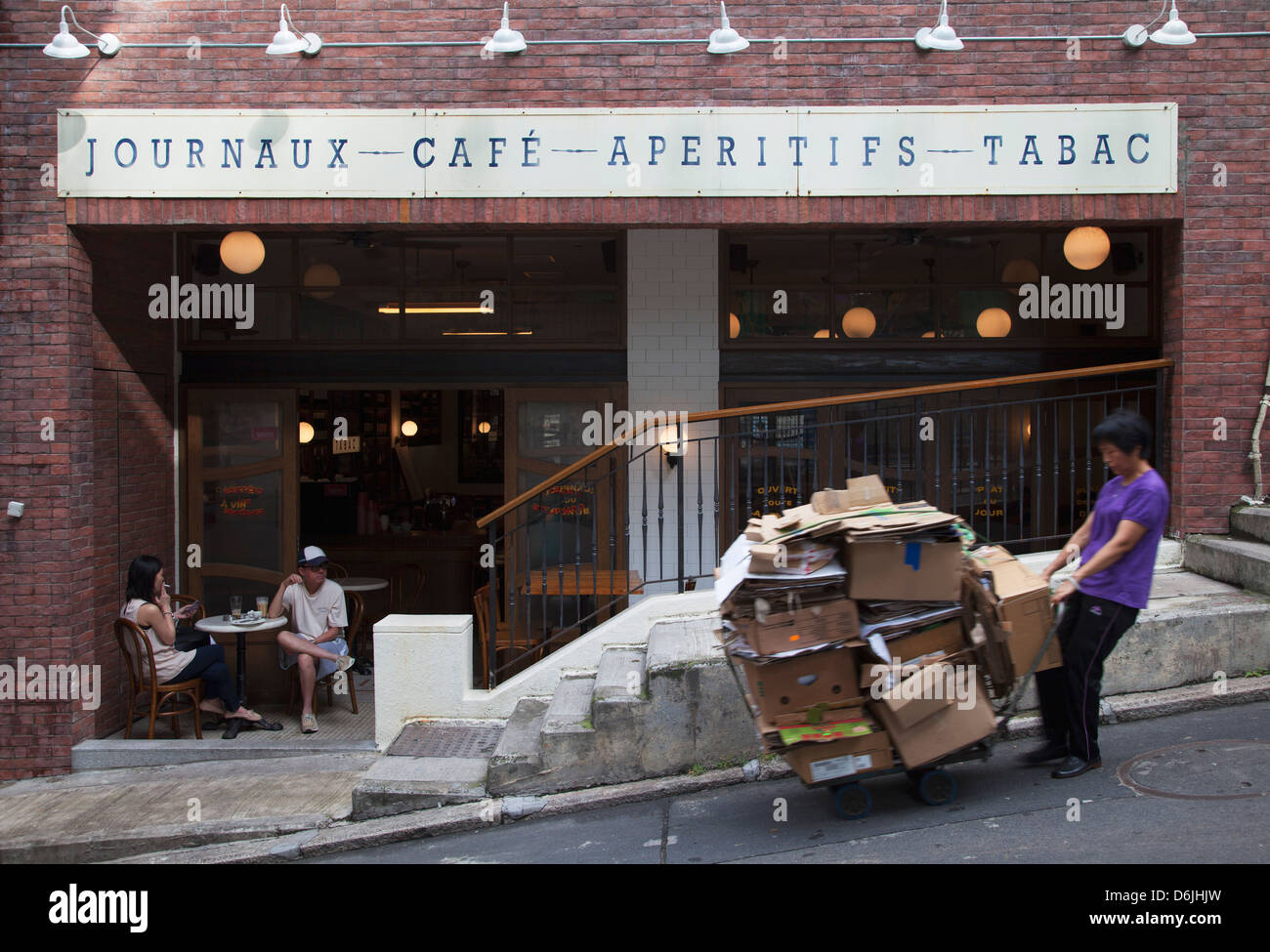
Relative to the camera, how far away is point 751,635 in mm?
4344

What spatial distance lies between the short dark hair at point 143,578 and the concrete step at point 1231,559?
7.15m

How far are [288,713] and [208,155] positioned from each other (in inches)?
168

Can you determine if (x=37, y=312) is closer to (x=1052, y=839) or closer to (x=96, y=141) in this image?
(x=96, y=141)

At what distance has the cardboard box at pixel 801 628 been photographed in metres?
4.31

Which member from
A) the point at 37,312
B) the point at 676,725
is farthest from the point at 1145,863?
the point at 37,312

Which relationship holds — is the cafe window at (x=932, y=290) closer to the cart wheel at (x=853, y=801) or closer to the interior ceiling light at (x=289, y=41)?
the interior ceiling light at (x=289, y=41)

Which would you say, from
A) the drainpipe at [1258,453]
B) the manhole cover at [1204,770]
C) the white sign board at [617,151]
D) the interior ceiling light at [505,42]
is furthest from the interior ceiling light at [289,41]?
the drainpipe at [1258,453]

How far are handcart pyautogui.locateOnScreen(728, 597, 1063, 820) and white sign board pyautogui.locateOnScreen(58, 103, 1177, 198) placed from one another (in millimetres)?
3615

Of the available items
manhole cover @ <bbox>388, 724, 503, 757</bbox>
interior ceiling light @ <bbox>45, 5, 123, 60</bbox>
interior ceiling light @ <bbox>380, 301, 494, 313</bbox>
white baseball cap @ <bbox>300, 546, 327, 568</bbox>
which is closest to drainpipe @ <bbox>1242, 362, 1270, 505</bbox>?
manhole cover @ <bbox>388, 724, 503, 757</bbox>

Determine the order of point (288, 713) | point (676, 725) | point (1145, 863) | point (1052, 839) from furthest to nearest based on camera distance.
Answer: point (288, 713)
point (676, 725)
point (1052, 839)
point (1145, 863)

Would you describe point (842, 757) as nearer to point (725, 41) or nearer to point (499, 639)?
point (499, 639)

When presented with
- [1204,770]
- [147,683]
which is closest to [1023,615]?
[1204,770]

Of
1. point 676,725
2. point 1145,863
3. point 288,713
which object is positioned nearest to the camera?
point 1145,863
